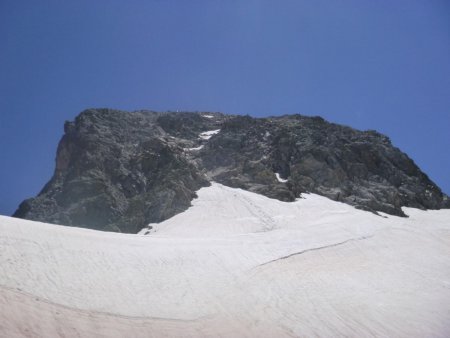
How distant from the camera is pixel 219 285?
2377 centimetres

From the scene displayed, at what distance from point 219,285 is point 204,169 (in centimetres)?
4139

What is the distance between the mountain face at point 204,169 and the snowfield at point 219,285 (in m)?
18.4

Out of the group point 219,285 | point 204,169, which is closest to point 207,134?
point 204,169

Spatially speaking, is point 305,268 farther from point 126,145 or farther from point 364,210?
point 126,145

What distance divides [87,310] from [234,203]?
3125 centimetres

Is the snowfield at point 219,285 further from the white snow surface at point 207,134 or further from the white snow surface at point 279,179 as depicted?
the white snow surface at point 207,134

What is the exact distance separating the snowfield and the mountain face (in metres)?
18.4

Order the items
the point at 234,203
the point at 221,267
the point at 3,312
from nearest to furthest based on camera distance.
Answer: the point at 3,312
the point at 221,267
the point at 234,203

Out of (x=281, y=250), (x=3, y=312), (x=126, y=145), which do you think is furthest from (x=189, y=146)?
(x=3, y=312)

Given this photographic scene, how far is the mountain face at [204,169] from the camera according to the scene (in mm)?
50188

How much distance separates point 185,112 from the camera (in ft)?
300

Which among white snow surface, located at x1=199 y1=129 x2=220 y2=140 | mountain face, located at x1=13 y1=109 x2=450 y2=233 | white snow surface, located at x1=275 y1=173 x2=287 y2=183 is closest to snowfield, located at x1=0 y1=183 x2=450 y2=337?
mountain face, located at x1=13 y1=109 x2=450 y2=233

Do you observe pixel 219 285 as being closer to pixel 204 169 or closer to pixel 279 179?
pixel 279 179

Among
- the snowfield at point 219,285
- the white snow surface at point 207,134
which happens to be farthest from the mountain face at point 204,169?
the snowfield at point 219,285
